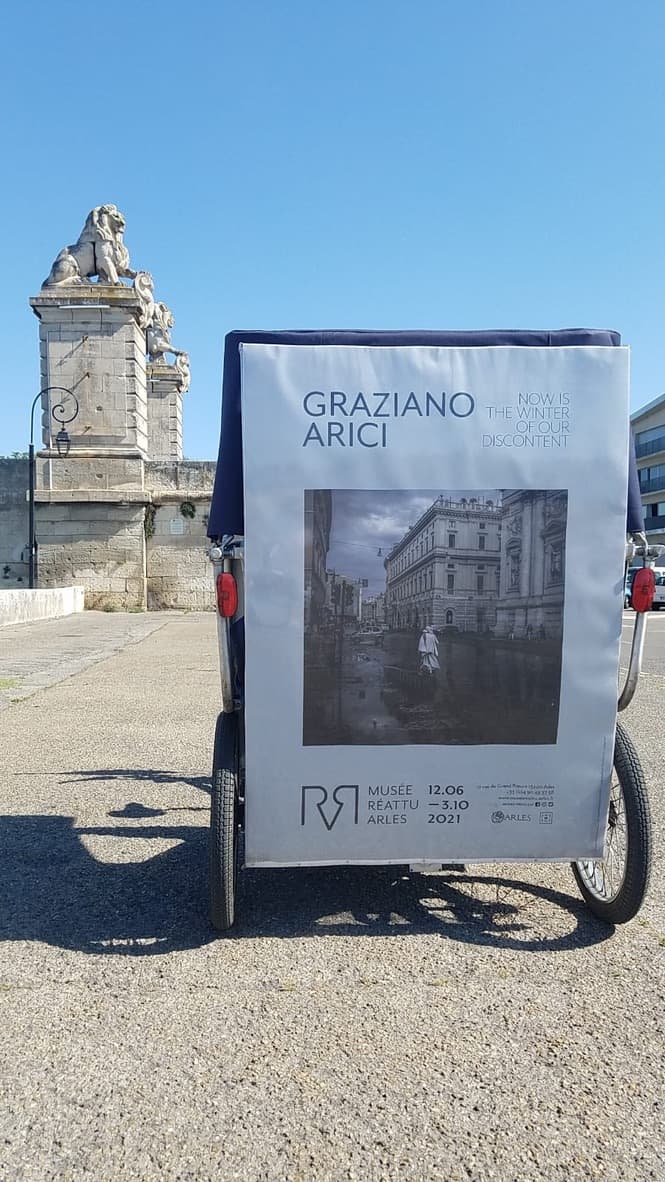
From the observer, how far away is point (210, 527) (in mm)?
3088

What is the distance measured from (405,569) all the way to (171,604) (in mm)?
24974

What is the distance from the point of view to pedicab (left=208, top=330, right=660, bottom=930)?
2.94m

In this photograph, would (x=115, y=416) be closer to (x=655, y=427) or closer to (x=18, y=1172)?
(x=18, y=1172)

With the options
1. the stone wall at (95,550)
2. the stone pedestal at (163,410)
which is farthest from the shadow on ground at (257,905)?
the stone pedestal at (163,410)

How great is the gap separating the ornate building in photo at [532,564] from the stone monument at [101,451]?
24.1m

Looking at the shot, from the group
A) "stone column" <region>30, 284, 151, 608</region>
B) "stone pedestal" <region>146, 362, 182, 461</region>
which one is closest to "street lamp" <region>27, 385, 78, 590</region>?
"stone column" <region>30, 284, 151, 608</region>

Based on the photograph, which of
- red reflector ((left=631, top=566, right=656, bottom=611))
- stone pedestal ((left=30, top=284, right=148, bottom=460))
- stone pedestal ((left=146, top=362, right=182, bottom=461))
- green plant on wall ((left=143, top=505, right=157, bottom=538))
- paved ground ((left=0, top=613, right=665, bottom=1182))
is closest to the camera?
paved ground ((left=0, top=613, right=665, bottom=1182))

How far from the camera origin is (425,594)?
3.00 m

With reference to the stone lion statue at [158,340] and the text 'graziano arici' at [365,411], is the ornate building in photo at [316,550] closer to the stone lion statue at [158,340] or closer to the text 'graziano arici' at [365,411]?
the text 'graziano arici' at [365,411]

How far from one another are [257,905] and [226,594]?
1386mm

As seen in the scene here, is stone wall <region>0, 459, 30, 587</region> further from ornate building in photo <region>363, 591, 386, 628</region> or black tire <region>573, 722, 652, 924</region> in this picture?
black tire <region>573, 722, 652, 924</region>

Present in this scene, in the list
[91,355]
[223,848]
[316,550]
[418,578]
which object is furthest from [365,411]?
[91,355]

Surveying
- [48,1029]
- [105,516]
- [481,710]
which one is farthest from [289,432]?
[105,516]

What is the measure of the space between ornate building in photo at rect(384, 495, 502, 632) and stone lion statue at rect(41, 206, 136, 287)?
25817 mm
